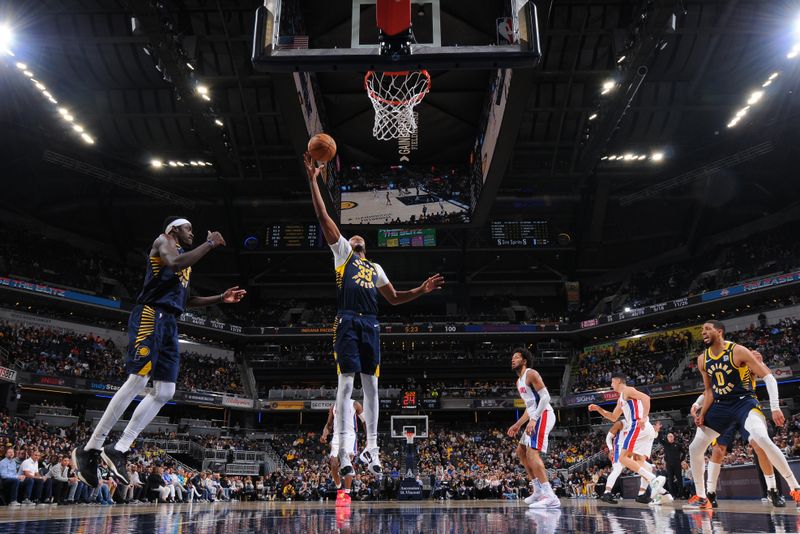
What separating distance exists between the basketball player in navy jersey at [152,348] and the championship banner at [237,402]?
28.2 m

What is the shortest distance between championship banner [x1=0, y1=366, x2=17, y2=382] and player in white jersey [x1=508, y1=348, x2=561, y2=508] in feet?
74.5

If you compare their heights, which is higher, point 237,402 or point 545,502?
point 237,402

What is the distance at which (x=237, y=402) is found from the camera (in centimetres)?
3231

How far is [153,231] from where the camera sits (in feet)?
114

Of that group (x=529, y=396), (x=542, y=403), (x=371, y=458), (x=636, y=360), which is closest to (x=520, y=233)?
(x=636, y=360)

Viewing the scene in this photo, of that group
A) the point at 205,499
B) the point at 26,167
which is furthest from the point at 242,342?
the point at 205,499

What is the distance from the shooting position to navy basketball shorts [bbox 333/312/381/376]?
5.17m

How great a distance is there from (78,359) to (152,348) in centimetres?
2754

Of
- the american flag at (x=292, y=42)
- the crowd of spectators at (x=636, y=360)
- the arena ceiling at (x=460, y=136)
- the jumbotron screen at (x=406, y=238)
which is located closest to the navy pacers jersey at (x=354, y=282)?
the american flag at (x=292, y=42)

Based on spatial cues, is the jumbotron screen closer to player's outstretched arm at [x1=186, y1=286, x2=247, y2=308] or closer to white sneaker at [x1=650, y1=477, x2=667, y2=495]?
white sneaker at [x1=650, y1=477, x2=667, y2=495]

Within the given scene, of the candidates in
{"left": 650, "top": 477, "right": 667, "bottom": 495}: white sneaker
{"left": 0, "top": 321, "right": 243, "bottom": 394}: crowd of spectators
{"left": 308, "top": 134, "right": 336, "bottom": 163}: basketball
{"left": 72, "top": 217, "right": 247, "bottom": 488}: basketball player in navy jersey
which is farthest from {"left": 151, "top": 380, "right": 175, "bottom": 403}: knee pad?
{"left": 0, "top": 321, "right": 243, "bottom": 394}: crowd of spectators

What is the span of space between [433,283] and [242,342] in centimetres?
3315

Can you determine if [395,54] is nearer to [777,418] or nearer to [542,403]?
[542,403]

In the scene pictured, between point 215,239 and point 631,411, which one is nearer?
point 215,239
